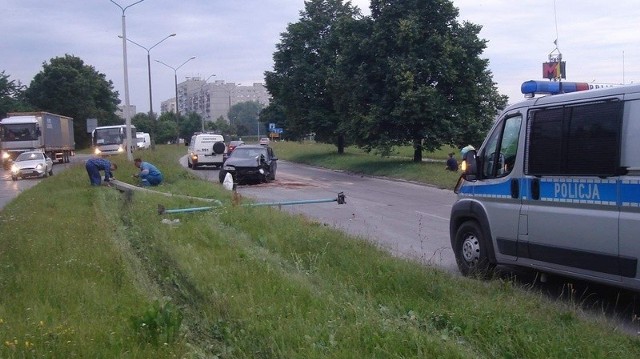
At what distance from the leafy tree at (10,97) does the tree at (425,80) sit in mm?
48164

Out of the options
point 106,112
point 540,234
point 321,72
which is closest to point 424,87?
point 321,72

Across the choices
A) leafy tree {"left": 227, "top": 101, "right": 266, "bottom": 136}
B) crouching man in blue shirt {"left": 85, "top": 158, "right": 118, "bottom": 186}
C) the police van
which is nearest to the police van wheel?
the police van

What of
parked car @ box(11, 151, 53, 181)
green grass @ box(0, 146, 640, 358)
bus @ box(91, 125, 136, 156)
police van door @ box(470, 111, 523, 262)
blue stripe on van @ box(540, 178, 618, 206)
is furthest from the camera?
bus @ box(91, 125, 136, 156)

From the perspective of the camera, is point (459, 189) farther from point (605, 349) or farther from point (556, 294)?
point (605, 349)

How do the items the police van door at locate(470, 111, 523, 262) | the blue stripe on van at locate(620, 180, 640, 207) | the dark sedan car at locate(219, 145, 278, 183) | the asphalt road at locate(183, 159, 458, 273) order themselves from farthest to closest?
the dark sedan car at locate(219, 145, 278, 183), the asphalt road at locate(183, 159, 458, 273), the police van door at locate(470, 111, 523, 262), the blue stripe on van at locate(620, 180, 640, 207)

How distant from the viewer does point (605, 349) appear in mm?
5762

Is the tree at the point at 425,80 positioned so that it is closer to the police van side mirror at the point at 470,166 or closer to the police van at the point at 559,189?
the police van side mirror at the point at 470,166

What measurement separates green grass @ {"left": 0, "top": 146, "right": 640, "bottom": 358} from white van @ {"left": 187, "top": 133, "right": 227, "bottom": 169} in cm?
2945

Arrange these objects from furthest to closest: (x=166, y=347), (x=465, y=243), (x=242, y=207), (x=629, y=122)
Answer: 1. (x=242, y=207)
2. (x=465, y=243)
3. (x=629, y=122)
4. (x=166, y=347)

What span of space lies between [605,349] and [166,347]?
3.38 metres

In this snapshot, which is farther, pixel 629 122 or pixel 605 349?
pixel 629 122

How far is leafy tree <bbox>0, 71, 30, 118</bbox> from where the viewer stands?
73938mm

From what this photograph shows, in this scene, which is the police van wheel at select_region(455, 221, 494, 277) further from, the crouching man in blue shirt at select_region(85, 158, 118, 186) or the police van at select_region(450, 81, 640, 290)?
the crouching man in blue shirt at select_region(85, 158, 118, 186)

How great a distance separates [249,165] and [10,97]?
2241 inches
